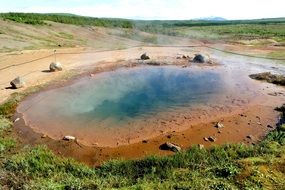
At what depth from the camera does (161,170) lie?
12008mm

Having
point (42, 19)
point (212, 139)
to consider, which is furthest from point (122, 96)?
point (42, 19)

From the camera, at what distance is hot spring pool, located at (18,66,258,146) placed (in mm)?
17516

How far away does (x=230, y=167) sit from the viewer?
11086 millimetres

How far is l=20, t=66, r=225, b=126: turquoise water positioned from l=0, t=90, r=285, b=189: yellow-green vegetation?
4.88 m

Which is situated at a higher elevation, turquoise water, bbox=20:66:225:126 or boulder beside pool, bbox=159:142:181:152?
turquoise water, bbox=20:66:225:126

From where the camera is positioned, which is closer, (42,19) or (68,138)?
(68,138)

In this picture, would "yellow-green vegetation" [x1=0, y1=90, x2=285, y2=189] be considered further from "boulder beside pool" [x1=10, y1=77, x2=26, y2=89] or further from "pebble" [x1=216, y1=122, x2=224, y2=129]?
"boulder beside pool" [x1=10, y1=77, x2=26, y2=89]

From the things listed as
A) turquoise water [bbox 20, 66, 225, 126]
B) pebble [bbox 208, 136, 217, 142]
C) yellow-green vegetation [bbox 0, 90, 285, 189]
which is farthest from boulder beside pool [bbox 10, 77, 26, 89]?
pebble [bbox 208, 136, 217, 142]

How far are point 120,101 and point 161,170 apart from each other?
32.6 ft

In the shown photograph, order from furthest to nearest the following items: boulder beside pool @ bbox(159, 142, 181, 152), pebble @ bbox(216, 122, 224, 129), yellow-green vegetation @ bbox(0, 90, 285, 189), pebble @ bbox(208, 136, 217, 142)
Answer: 1. pebble @ bbox(216, 122, 224, 129)
2. pebble @ bbox(208, 136, 217, 142)
3. boulder beside pool @ bbox(159, 142, 181, 152)
4. yellow-green vegetation @ bbox(0, 90, 285, 189)

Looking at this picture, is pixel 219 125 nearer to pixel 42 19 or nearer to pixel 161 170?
pixel 161 170

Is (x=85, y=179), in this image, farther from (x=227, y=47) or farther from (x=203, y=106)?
(x=227, y=47)

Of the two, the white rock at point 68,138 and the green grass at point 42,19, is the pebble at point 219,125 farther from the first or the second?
the green grass at point 42,19

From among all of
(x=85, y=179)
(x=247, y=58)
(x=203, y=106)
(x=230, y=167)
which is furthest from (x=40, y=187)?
(x=247, y=58)
